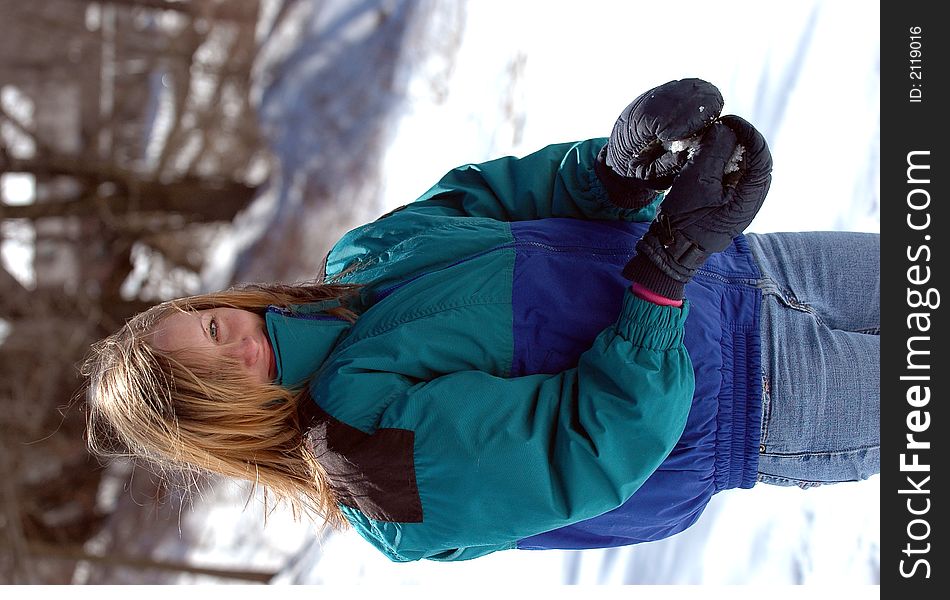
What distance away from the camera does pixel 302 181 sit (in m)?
4.27

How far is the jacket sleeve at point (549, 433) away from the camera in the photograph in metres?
1.06

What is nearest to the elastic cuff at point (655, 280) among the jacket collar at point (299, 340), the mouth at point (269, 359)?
the jacket collar at point (299, 340)

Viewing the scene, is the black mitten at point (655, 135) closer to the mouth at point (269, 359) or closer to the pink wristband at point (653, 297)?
the pink wristband at point (653, 297)

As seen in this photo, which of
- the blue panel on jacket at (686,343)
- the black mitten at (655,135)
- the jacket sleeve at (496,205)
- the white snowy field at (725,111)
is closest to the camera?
the black mitten at (655,135)

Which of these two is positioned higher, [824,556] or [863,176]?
[863,176]

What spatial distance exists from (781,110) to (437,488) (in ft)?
5.97

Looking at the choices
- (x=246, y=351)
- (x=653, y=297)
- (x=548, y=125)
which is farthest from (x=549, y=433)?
(x=548, y=125)

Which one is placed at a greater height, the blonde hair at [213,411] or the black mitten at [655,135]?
the black mitten at [655,135]

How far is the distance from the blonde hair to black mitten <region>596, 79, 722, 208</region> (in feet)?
1.58

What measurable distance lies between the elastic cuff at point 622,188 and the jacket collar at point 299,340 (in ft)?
1.56

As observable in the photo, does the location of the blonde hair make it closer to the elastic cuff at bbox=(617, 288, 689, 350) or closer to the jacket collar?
the jacket collar

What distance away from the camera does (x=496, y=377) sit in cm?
112
